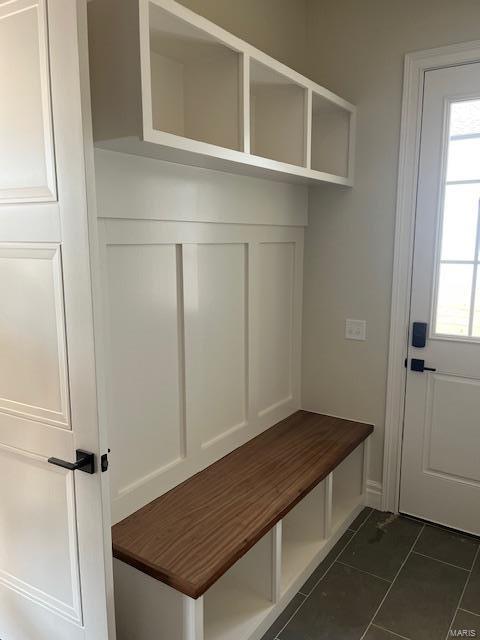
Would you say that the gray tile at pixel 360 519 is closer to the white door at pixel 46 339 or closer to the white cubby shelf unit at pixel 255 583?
the white cubby shelf unit at pixel 255 583

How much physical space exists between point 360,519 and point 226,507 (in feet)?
3.70

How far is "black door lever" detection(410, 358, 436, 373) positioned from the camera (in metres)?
2.58

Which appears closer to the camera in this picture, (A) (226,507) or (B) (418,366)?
(A) (226,507)

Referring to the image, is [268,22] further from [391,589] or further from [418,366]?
[391,589]

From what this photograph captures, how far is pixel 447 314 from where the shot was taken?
2.48m

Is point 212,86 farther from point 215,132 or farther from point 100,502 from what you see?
point 100,502

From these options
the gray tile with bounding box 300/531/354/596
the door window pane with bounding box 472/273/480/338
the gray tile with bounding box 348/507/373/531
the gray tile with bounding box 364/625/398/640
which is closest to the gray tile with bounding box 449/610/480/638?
the gray tile with bounding box 364/625/398/640

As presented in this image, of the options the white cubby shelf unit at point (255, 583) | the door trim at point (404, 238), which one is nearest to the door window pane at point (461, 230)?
the door trim at point (404, 238)

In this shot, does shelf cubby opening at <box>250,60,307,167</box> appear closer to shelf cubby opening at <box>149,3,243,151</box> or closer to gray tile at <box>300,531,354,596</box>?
shelf cubby opening at <box>149,3,243,151</box>

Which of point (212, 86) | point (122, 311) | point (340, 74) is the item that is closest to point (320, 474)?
point (122, 311)

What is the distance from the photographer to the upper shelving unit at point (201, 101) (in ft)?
4.48

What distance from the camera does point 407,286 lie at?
2.56m

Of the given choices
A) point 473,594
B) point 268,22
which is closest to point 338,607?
point 473,594

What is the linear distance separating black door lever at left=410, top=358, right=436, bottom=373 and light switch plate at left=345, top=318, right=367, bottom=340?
0.28 metres
